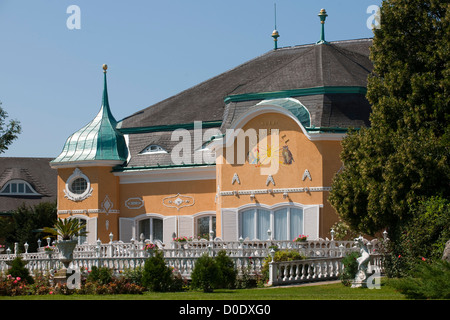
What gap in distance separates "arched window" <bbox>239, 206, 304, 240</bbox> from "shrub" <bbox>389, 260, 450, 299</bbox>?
14.9 meters

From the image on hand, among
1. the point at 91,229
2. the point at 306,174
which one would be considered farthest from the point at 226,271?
the point at 91,229

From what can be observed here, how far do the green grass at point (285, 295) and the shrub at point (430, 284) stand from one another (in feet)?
1.51

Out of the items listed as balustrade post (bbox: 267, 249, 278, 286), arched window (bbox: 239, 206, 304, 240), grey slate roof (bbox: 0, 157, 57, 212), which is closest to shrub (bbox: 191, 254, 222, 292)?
balustrade post (bbox: 267, 249, 278, 286)

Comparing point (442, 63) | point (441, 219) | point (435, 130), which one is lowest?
point (441, 219)

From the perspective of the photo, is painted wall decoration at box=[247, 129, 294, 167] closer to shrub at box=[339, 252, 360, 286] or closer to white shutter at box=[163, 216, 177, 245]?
white shutter at box=[163, 216, 177, 245]

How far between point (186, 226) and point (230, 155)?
5197mm

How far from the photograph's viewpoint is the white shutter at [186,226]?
37938 mm

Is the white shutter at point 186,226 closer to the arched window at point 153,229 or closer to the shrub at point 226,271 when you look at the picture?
the arched window at point 153,229

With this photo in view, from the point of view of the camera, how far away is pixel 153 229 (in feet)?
129

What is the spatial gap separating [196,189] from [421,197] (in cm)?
1467

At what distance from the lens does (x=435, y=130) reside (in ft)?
85.6

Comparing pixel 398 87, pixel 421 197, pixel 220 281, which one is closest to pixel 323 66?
pixel 398 87

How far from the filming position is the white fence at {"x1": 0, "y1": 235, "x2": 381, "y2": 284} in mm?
25312

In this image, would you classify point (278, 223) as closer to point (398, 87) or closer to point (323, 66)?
point (323, 66)
